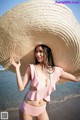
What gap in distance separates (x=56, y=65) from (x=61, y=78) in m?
0.07

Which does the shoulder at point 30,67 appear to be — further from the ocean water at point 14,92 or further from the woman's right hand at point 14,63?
the ocean water at point 14,92

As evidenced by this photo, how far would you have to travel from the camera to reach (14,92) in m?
2.68

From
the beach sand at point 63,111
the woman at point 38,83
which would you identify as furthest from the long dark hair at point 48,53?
the beach sand at point 63,111

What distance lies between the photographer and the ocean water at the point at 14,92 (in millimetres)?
2564

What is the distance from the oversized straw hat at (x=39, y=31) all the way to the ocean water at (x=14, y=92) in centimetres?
135

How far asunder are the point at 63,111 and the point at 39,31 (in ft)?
4.60

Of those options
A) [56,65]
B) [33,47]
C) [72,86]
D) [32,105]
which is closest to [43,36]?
[33,47]

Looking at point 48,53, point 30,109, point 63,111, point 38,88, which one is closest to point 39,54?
point 48,53

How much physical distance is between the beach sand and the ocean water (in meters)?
0.10

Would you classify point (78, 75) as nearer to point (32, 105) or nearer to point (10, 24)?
point (32, 105)

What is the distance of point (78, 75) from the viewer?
1321 millimetres

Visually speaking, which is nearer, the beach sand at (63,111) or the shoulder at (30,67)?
the shoulder at (30,67)

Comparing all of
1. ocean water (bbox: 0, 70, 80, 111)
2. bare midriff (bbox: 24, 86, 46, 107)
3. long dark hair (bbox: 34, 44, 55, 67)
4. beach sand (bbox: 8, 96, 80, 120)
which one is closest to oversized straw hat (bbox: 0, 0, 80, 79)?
long dark hair (bbox: 34, 44, 55, 67)

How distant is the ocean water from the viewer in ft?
8.41
